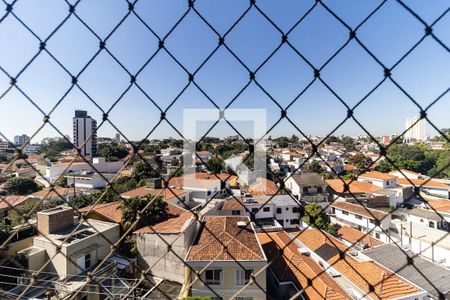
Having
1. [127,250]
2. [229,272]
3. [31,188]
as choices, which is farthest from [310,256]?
[31,188]

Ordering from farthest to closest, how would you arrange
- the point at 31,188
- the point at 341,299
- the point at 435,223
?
the point at 31,188
the point at 435,223
the point at 341,299

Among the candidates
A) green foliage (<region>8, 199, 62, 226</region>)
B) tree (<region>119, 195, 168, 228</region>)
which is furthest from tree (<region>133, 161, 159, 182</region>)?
tree (<region>119, 195, 168, 228</region>)

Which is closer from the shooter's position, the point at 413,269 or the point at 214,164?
the point at 214,164

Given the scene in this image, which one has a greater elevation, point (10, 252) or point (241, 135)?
point (241, 135)

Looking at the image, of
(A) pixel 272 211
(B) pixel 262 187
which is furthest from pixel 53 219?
(B) pixel 262 187

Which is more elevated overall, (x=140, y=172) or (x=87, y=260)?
(x=140, y=172)

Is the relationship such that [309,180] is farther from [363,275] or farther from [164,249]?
[164,249]

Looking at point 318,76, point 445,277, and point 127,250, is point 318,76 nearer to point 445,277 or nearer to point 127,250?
point 127,250
